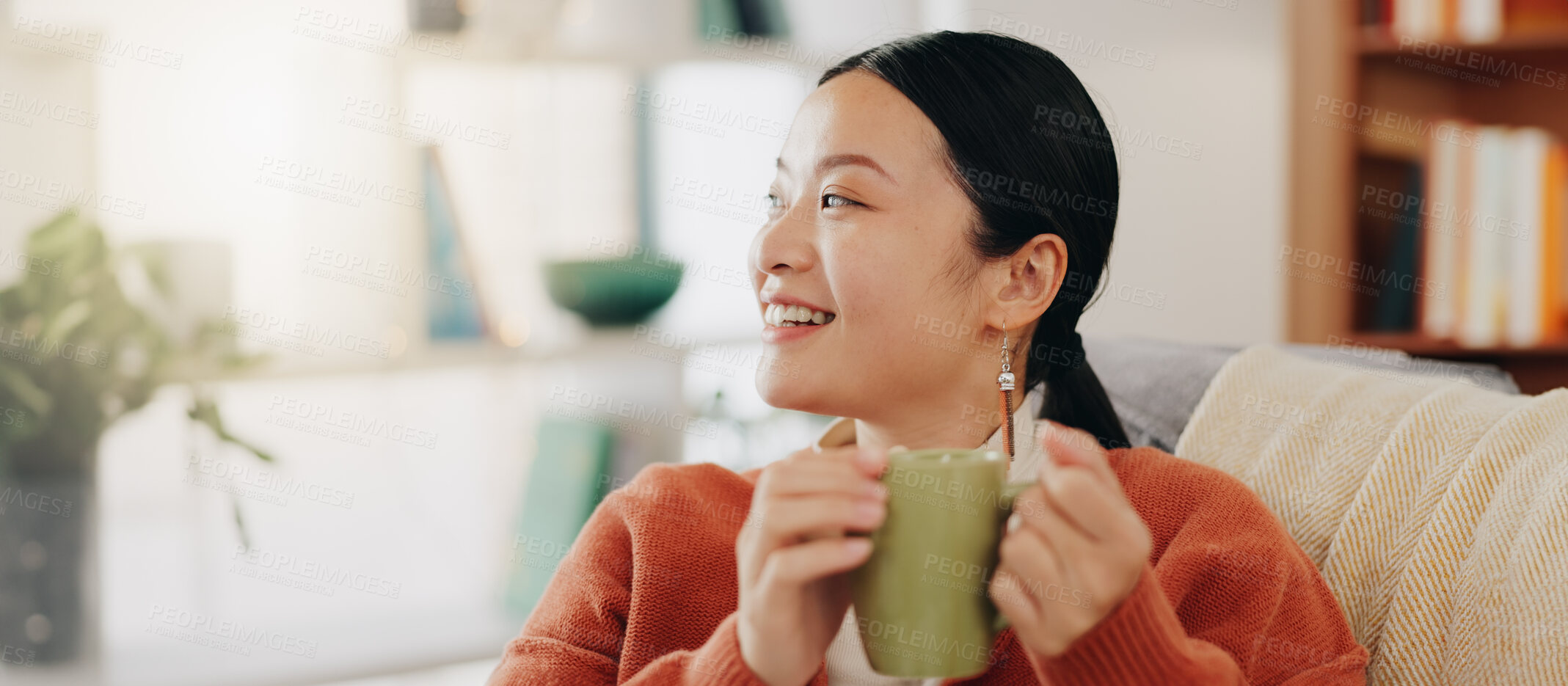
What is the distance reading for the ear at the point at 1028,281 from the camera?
1.12 meters

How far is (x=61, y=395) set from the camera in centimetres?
181

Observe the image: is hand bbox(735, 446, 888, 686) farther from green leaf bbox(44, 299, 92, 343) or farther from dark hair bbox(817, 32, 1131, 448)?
green leaf bbox(44, 299, 92, 343)

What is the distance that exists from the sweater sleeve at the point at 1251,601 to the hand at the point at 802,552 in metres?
0.26

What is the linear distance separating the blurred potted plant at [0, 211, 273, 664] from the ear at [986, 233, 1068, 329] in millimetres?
1475

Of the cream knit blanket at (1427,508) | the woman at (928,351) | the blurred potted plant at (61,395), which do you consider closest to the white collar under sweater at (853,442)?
the woman at (928,351)

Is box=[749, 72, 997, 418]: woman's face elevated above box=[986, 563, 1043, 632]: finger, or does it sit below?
above

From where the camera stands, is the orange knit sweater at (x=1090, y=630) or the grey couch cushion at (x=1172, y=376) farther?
the grey couch cushion at (x=1172, y=376)

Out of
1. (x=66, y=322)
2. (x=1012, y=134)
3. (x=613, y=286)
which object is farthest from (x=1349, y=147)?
(x=66, y=322)

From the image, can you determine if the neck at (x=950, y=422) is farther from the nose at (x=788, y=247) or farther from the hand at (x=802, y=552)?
the hand at (x=802, y=552)

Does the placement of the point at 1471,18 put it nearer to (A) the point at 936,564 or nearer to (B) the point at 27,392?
(A) the point at 936,564

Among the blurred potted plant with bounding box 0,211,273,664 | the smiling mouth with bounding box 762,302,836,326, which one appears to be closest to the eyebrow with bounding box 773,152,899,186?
the smiling mouth with bounding box 762,302,836,326

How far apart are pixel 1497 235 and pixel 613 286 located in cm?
178

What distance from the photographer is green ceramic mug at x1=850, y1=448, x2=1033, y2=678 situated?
0.68 metres

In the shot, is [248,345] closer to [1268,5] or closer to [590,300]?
[590,300]
